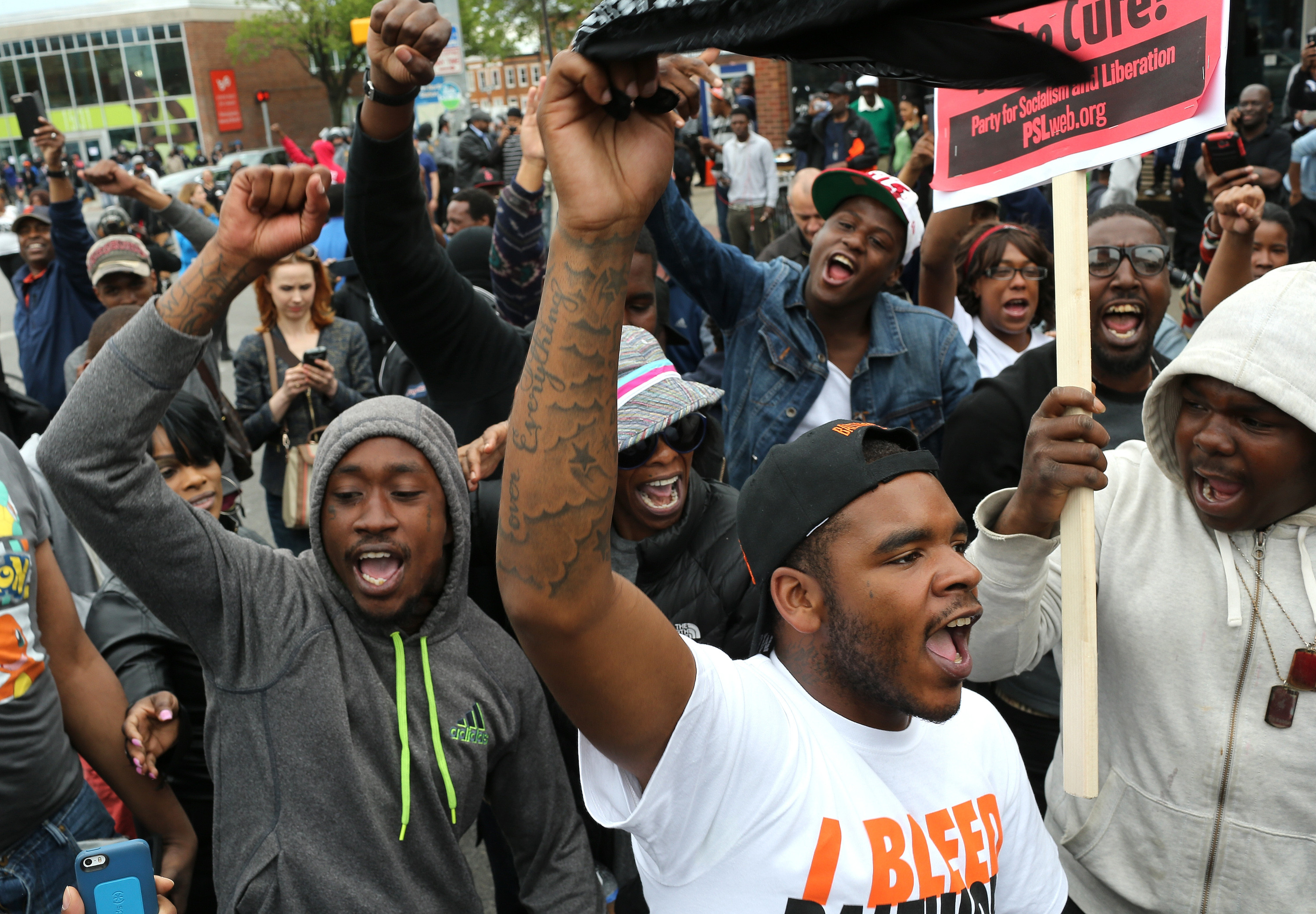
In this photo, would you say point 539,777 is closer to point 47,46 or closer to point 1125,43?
point 1125,43

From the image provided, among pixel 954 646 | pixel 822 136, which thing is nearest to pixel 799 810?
pixel 954 646

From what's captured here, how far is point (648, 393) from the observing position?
259 cm

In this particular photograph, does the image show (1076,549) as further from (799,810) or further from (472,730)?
(472,730)

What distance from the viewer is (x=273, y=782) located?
6.63 ft

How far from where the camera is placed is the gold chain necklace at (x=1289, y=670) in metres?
1.87

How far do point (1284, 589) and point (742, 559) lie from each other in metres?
1.18

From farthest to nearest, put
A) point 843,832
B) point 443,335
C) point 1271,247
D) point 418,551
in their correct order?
1. point 1271,247
2. point 443,335
3. point 418,551
4. point 843,832

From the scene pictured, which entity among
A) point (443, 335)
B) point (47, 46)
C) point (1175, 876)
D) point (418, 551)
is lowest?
point (1175, 876)

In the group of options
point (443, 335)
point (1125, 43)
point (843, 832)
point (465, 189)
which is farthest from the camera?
point (465, 189)

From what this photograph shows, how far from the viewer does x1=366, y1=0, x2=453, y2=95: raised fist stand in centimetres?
208

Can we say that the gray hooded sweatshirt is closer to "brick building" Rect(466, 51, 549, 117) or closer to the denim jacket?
the denim jacket

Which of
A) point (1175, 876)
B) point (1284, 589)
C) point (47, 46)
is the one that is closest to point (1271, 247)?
point (1284, 589)

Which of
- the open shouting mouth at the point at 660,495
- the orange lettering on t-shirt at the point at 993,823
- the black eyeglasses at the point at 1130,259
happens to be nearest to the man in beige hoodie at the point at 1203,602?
the orange lettering on t-shirt at the point at 993,823

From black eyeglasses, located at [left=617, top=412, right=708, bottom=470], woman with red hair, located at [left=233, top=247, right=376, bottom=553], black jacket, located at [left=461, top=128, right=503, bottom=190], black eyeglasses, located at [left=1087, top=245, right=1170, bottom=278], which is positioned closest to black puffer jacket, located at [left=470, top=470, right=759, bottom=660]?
black eyeglasses, located at [left=617, top=412, right=708, bottom=470]
